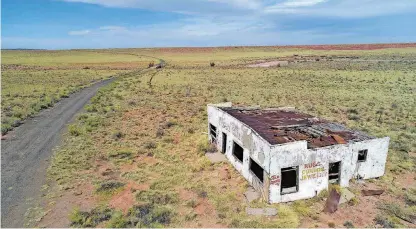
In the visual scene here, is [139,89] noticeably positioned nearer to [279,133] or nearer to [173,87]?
[173,87]

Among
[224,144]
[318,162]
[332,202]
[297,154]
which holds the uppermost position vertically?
[297,154]

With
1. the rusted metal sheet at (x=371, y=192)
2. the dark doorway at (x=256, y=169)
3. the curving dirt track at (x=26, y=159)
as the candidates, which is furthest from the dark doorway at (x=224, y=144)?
the curving dirt track at (x=26, y=159)

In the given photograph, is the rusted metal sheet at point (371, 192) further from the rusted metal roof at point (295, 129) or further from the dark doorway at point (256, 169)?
the dark doorway at point (256, 169)

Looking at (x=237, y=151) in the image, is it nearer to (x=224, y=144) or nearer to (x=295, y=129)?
(x=224, y=144)

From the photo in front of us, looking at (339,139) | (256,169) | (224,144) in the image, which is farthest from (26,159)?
(339,139)

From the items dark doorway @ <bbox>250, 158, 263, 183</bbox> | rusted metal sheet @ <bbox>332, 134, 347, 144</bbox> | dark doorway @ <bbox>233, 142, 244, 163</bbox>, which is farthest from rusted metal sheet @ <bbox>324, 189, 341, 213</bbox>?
dark doorway @ <bbox>233, 142, 244, 163</bbox>

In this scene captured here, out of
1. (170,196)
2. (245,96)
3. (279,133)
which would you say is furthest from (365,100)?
(170,196)
